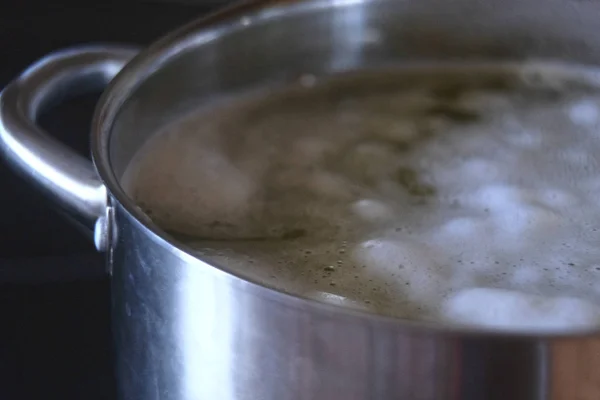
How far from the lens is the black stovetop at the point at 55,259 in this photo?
631 mm

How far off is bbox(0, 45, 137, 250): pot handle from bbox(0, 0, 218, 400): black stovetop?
186 millimetres

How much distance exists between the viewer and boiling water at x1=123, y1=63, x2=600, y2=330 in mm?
496

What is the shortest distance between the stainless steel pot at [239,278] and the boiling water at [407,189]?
1.4 inches

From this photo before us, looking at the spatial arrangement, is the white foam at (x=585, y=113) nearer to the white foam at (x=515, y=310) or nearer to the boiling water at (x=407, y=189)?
the boiling water at (x=407, y=189)

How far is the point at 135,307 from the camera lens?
41 cm

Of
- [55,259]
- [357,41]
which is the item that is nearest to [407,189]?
[357,41]

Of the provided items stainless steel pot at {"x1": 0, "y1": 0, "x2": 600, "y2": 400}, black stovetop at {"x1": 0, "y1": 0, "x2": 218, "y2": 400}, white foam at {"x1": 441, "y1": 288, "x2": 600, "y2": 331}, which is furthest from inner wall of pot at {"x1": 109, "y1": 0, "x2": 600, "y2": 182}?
white foam at {"x1": 441, "y1": 288, "x2": 600, "y2": 331}

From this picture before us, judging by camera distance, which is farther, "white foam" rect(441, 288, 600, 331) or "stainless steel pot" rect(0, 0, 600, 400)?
"white foam" rect(441, 288, 600, 331)

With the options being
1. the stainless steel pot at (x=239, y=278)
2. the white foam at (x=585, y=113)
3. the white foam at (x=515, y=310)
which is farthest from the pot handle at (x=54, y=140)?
the white foam at (x=585, y=113)

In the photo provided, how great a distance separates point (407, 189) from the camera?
619 millimetres

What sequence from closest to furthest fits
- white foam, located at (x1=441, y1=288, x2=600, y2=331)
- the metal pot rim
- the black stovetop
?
the metal pot rim → white foam, located at (x1=441, y1=288, x2=600, y2=331) → the black stovetop

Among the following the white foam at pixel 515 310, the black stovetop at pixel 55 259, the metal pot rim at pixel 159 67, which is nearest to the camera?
the metal pot rim at pixel 159 67

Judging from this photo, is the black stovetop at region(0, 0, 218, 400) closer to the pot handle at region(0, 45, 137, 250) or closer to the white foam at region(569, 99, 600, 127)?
the pot handle at region(0, 45, 137, 250)

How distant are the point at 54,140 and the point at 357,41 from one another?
31 centimetres
